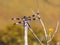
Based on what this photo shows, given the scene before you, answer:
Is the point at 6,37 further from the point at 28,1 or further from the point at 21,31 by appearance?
the point at 28,1

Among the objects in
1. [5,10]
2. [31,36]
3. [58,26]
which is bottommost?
A: [31,36]

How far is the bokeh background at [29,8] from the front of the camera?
133ft

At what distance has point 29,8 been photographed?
4247 centimetres

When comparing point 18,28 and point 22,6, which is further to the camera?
point 22,6

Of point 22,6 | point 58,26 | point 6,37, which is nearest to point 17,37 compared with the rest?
point 6,37

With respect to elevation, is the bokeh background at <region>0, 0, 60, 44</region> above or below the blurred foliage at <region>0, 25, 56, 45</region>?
above

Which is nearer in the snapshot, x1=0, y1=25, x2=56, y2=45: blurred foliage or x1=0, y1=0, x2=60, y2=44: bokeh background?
x1=0, y1=25, x2=56, y2=45: blurred foliage

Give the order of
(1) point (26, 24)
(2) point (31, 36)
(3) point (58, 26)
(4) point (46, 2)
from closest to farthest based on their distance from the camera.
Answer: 1. (1) point (26, 24)
2. (2) point (31, 36)
3. (3) point (58, 26)
4. (4) point (46, 2)

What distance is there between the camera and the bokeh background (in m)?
40.6

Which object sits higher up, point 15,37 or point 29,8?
point 29,8

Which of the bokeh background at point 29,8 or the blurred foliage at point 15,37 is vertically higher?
the bokeh background at point 29,8

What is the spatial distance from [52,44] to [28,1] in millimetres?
13632

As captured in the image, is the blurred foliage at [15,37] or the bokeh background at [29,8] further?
the bokeh background at [29,8]

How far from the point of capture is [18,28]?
32.2m
